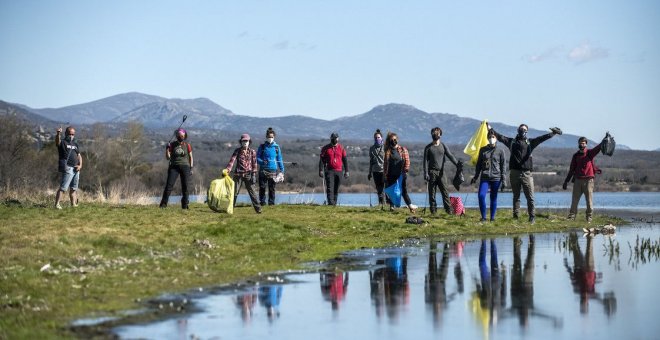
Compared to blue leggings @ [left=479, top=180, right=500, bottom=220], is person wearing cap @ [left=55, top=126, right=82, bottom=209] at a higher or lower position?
higher

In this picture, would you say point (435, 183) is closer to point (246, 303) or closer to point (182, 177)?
point (182, 177)

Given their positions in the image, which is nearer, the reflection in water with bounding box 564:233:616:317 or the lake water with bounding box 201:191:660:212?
the reflection in water with bounding box 564:233:616:317

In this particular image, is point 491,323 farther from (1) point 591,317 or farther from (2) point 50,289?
(2) point 50,289

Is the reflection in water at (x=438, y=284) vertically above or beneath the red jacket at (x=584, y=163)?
beneath

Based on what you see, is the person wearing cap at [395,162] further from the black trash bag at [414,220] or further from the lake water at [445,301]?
the lake water at [445,301]

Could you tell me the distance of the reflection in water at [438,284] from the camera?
13.6 metres

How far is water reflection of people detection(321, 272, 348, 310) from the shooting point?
14.6 m

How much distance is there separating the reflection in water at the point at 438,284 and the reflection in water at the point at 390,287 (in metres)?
0.35

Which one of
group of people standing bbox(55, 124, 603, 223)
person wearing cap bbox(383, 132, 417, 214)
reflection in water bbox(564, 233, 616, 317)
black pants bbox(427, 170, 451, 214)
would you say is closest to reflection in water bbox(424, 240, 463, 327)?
reflection in water bbox(564, 233, 616, 317)

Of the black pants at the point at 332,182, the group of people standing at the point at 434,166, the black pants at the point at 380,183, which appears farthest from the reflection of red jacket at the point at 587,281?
the black pants at the point at 332,182

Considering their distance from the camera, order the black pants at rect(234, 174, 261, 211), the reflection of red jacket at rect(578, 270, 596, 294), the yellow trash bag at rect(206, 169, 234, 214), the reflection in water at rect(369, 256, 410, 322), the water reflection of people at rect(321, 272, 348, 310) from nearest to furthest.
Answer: the reflection in water at rect(369, 256, 410, 322) < the water reflection of people at rect(321, 272, 348, 310) < the reflection of red jacket at rect(578, 270, 596, 294) < the yellow trash bag at rect(206, 169, 234, 214) < the black pants at rect(234, 174, 261, 211)

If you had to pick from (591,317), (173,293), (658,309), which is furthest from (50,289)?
(658,309)

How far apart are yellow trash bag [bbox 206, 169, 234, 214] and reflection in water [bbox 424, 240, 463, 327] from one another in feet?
26.4

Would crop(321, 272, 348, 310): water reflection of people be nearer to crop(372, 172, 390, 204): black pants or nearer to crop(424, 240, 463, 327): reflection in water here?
crop(424, 240, 463, 327): reflection in water
